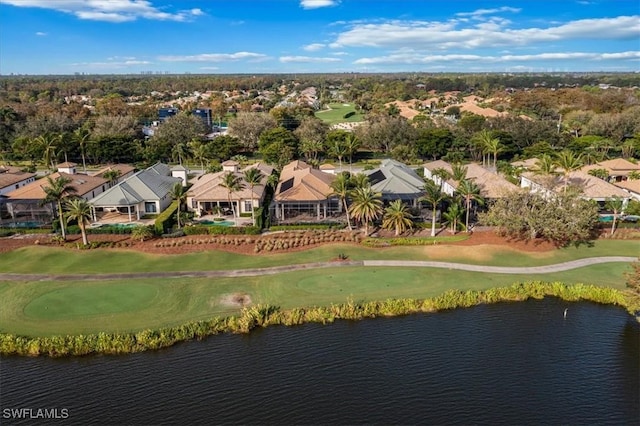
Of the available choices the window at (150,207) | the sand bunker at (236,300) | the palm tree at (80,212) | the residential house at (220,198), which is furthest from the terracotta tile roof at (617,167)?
the palm tree at (80,212)

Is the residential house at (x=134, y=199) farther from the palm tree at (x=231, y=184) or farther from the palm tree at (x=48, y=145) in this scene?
the palm tree at (x=48, y=145)

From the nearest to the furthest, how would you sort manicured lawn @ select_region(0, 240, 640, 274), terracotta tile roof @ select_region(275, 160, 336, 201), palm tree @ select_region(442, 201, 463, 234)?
manicured lawn @ select_region(0, 240, 640, 274) → palm tree @ select_region(442, 201, 463, 234) → terracotta tile roof @ select_region(275, 160, 336, 201)

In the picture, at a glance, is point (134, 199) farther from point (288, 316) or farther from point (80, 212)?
point (288, 316)

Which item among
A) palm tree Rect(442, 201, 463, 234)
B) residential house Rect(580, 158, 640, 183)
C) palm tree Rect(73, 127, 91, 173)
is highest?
palm tree Rect(73, 127, 91, 173)

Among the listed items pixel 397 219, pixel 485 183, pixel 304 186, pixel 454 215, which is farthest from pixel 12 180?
pixel 485 183

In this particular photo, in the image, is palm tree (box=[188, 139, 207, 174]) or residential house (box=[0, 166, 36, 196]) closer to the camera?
residential house (box=[0, 166, 36, 196])

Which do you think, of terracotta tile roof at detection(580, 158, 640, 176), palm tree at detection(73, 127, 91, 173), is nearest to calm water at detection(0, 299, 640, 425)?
terracotta tile roof at detection(580, 158, 640, 176)

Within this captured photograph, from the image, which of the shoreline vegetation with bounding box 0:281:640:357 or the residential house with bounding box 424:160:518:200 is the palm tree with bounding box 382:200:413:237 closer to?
the residential house with bounding box 424:160:518:200

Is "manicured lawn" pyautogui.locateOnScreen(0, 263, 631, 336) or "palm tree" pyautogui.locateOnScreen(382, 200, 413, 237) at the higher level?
"palm tree" pyautogui.locateOnScreen(382, 200, 413, 237)

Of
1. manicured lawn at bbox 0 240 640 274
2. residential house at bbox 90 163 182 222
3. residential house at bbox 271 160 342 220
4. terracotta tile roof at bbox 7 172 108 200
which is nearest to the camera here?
manicured lawn at bbox 0 240 640 274
